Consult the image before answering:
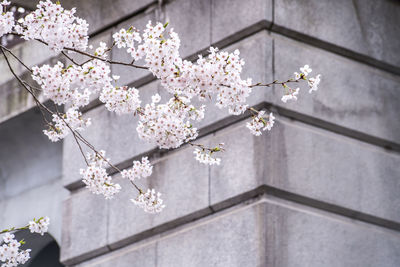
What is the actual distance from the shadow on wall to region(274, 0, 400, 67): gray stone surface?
4984 mm

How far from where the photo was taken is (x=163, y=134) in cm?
721

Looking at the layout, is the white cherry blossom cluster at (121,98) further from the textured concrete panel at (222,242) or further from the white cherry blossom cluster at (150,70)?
the textured concrete panel at (222,242)

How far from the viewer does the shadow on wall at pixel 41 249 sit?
516 inches

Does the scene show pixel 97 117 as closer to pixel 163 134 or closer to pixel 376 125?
pixel 376 125

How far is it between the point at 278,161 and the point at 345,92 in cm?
126

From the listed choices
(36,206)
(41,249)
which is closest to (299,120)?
(36,206)

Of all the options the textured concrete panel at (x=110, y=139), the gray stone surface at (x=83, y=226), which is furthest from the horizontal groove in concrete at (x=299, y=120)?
the gray stone surface at (x=83, y=226)

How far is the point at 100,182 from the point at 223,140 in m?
2.08

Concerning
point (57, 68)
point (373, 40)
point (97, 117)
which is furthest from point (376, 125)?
point (57, 68)

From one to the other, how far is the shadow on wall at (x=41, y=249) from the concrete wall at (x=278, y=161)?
214 centimetres

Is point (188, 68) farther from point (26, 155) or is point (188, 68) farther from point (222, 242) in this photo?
point (26, 155)

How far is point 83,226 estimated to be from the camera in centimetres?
1095

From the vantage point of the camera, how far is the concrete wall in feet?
30.5

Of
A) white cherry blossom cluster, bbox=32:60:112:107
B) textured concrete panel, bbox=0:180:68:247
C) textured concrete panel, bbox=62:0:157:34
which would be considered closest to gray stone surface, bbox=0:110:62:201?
textured concrete panel, bbox=0:180:68:247
